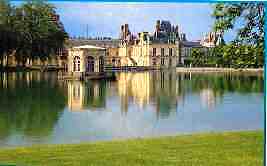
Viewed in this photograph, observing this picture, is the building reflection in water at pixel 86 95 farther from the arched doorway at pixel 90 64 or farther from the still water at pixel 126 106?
the arched doorway at pixel 90 64

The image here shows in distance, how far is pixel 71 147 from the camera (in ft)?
12.3

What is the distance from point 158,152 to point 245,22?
1169mm

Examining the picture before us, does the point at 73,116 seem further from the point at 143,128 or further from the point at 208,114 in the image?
the point at 208,114

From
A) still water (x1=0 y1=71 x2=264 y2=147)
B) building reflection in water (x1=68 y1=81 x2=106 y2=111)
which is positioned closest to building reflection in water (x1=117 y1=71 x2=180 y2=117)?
still water (x1=0 y1=71 x2=264 y2=147)

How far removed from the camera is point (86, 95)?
3.94 meters

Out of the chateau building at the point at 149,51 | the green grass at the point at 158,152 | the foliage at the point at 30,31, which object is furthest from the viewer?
the chateau building at the point at 149,51

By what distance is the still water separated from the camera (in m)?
3.76

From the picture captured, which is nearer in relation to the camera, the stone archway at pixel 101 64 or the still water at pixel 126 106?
the still water at pixel 126 106

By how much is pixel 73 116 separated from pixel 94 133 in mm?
205

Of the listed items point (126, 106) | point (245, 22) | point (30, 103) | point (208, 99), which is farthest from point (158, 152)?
point (245, 22)

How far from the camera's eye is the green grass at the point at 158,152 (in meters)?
3.67

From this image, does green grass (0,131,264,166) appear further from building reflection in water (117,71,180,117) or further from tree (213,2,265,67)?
tree (213,2,265,67)

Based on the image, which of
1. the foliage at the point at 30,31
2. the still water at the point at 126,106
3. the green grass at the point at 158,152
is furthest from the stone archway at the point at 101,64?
the green grass at the point at 158,152

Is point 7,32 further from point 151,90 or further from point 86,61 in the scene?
point 151,90
